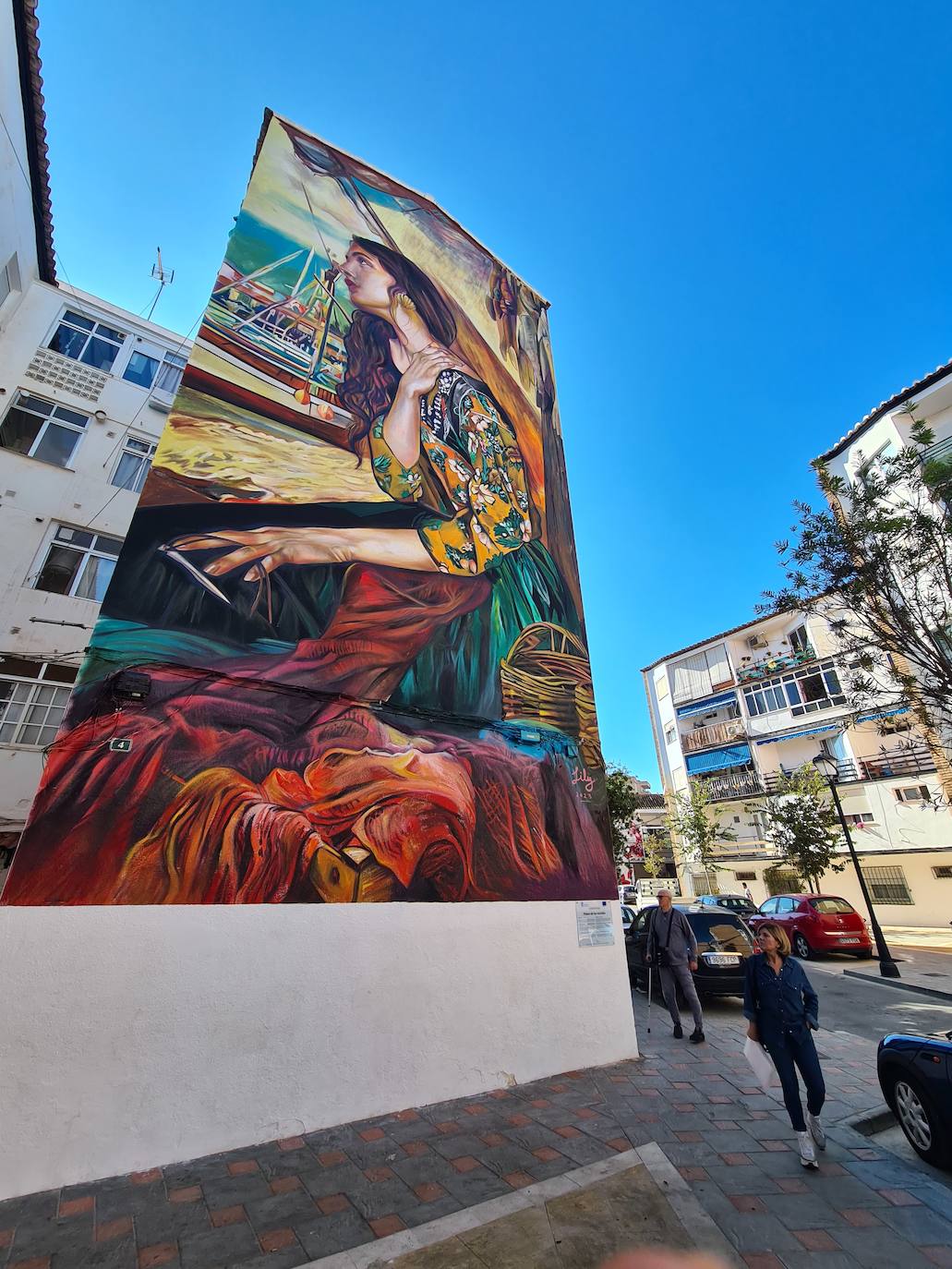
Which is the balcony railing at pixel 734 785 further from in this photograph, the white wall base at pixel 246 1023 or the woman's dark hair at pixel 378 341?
the woman's dark hair at pixel 378 341

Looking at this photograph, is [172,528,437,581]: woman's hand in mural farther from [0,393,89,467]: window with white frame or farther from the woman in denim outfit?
[0,393,89,467]: window with white frame

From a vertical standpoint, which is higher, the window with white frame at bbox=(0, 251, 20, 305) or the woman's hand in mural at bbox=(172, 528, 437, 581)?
the window with white frame at bbox=(0, 251, 20, 305)

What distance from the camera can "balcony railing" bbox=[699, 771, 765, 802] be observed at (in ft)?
90.9

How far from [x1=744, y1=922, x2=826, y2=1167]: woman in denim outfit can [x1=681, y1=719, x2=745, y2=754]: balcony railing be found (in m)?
27.8

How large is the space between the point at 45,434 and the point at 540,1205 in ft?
52.8

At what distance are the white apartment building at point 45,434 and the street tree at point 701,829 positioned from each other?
1079 inches

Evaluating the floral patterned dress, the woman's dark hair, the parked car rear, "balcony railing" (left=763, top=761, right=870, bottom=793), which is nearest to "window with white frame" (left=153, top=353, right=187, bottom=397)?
the woman's dark hair

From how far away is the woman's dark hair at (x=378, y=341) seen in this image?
8367 millimetres

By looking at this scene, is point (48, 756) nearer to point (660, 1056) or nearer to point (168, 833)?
point (168, 833)

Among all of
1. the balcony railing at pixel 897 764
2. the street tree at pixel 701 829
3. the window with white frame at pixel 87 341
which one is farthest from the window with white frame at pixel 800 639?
the window with white frame at pixel 87 341

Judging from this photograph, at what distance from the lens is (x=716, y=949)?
9.34 m

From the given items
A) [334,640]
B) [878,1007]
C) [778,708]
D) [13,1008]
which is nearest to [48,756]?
[13,1008]

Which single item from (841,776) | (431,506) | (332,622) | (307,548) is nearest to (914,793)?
(841,776)
